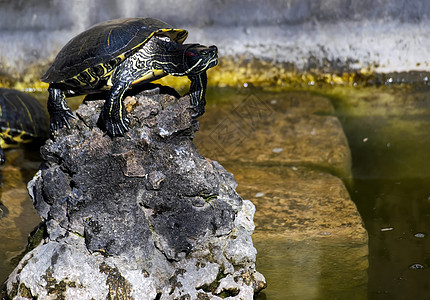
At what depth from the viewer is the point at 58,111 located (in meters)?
2.90

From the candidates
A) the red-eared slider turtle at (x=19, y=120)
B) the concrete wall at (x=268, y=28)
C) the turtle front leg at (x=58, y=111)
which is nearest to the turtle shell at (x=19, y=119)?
the red-eared slider turtle at (x=19, y=120)

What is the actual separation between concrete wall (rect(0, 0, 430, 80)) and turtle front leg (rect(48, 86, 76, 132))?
303 cm

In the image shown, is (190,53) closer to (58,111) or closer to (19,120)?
(58,111)

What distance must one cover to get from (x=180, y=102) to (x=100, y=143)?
1.44ft

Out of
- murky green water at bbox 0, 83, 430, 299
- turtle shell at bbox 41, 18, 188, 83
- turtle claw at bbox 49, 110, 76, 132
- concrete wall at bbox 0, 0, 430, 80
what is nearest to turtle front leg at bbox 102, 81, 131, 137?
turtle shell at bbox 41, 18, 188, 83

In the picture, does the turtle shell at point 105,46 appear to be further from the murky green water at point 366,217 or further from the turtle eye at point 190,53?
the murky green water at point 366,217

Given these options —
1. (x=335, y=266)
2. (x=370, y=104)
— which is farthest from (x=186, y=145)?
(x=370, y=104)

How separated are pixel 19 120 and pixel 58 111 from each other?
1.93m

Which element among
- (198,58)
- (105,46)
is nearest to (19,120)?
(105,46)

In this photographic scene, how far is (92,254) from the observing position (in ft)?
8.62

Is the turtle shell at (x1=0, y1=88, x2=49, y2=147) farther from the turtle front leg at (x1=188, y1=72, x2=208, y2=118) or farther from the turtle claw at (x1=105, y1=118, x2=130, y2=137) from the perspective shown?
the turtle front leg at (x1=188, y1=72, x2=208, y2=118)

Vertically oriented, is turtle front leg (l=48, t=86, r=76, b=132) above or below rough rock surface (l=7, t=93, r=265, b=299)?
above

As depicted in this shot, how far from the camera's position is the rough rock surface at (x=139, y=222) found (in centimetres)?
259

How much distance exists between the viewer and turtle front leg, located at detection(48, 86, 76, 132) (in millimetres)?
2826
